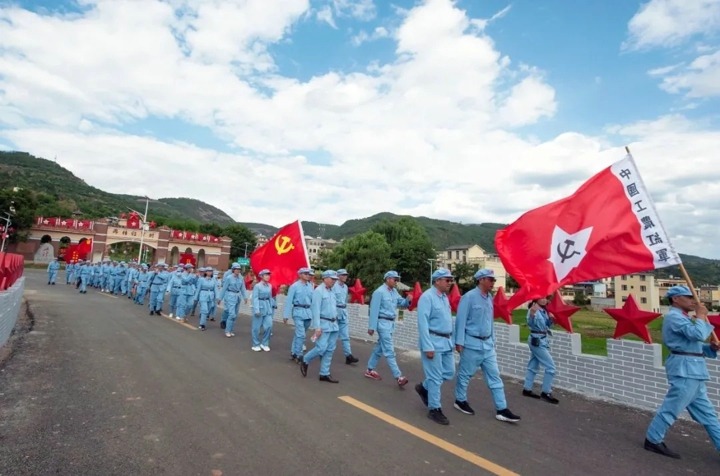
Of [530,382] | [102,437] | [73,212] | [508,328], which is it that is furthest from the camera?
[73,212]

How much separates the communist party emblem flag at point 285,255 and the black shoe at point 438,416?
21.5ft

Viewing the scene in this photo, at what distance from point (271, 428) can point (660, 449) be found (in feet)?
13.1

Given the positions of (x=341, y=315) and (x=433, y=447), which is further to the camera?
(x=341, y=315)

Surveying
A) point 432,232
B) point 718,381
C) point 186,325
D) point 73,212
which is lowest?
point 186,325

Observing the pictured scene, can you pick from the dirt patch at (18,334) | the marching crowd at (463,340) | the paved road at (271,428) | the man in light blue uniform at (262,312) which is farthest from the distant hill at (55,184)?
the paved road at (271,428)

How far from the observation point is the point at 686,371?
4285 millimetres

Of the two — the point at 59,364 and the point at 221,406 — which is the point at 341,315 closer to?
the point at 221,406

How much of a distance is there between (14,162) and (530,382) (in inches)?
6660

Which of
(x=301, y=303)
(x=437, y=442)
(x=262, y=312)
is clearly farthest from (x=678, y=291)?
(x=262, y=312)

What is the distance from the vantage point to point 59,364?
22.4 feet

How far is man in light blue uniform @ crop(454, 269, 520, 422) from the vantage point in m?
5.36

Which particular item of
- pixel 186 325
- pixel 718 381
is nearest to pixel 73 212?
pixel 186 325

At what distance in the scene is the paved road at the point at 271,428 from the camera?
11.9ft

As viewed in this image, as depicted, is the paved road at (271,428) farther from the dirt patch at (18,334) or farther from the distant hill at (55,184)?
the distant hill at (55,184)
